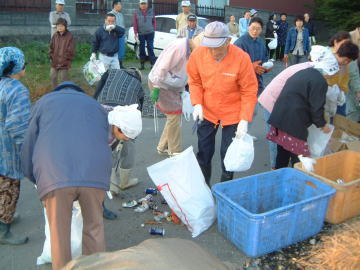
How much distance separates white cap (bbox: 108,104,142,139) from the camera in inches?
111

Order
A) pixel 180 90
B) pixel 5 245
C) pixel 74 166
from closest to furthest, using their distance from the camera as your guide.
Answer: pixel 74 166 < pixel 5 245 < pixel 180 90

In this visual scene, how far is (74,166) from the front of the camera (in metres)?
2.32

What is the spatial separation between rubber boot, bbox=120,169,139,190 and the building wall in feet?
57.4

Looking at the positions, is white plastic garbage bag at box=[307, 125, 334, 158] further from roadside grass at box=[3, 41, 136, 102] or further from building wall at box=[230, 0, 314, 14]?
building wall at box=[230, 0, 314, 14]

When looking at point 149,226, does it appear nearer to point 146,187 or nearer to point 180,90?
point 146,187

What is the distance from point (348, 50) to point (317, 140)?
37.5 inches

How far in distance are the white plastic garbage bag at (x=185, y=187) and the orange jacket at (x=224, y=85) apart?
22.6 inches

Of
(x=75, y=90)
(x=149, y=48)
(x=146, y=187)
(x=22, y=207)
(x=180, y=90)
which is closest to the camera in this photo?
(x=75, y=90)

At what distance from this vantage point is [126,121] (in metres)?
2.80

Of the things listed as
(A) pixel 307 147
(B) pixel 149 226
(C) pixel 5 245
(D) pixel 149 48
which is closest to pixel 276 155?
(A) pixel 307 147

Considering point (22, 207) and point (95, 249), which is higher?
point (95, 249)

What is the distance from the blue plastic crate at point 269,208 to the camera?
126 inches

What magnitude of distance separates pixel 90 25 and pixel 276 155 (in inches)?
464

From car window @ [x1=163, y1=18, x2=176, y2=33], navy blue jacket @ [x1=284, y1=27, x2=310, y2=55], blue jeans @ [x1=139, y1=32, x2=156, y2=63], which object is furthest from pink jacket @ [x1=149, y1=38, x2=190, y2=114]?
car window @ [x1=163, y1=18, x2=176, y2=33]
